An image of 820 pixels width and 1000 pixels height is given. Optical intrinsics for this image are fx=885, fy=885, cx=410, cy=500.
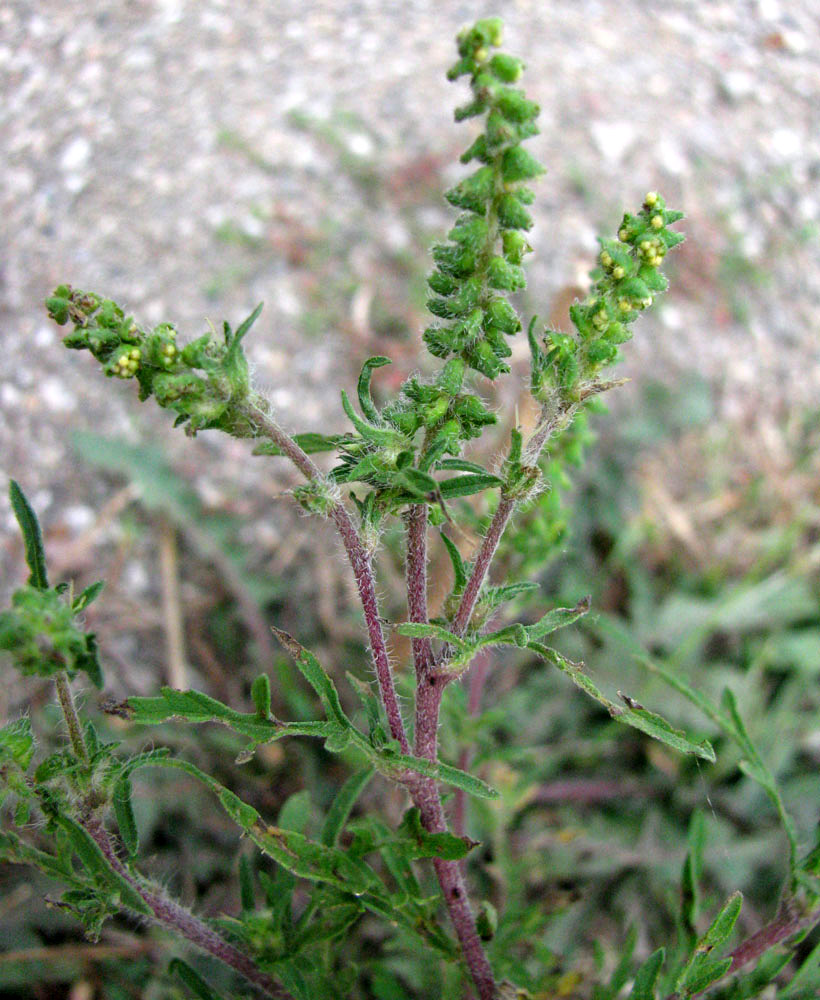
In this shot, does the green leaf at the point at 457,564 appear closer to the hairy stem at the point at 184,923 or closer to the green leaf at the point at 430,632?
the green leaf at the point at 430,632

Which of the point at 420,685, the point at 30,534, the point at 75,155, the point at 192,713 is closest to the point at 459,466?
the point at 420,685

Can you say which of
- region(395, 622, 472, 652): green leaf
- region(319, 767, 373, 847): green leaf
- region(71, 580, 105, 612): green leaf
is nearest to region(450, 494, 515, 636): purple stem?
region(395, 622, 472, 652): green leaf

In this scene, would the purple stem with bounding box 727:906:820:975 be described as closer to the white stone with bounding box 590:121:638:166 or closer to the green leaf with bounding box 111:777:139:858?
the green leaf with bounding box 111:777:139:858

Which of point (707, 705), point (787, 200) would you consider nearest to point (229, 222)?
point (787, 200)

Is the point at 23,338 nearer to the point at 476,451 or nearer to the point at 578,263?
the point at 476,451

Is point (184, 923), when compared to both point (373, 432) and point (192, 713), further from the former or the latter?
point (373, 432)

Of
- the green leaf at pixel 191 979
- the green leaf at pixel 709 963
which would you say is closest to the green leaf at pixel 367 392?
the green leaf at pixel 709 963
